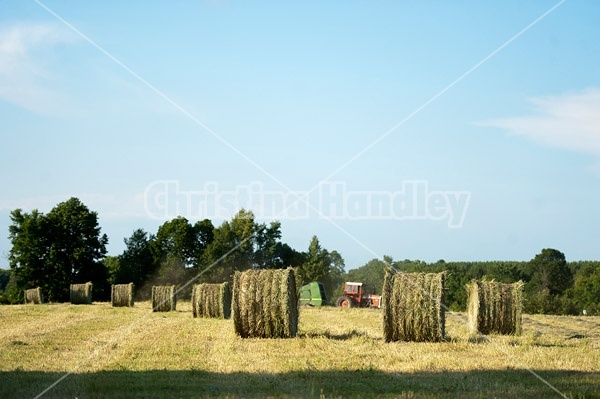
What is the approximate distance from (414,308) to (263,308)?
3402 millimetres

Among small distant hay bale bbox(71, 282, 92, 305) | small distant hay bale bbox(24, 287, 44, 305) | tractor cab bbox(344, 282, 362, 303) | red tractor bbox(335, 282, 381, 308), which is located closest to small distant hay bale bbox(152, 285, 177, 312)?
small distant hay bale bbox(71, 282, 92, 305)

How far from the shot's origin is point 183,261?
65.9m

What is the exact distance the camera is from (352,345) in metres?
14.4

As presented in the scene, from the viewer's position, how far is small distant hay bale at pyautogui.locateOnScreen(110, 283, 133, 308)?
35.0 metres

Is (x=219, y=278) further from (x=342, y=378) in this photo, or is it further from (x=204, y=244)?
(x=342, y=378)

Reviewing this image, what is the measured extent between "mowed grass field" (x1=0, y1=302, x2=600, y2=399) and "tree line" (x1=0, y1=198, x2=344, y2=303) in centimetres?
3305

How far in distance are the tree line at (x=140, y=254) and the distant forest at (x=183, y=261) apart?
0.07m

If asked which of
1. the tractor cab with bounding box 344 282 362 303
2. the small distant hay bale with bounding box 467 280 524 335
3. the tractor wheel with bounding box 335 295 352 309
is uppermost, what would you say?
the small distant hay bale with bounding box 467 280 524 335

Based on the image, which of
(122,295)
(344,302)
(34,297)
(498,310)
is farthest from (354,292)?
(498,310)

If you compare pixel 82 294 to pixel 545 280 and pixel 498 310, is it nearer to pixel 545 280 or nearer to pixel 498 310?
pixel 498 310

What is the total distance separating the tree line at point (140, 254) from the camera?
175 ft

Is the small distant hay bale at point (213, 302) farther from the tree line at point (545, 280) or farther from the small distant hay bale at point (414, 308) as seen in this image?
the tree line at point (545, 280)

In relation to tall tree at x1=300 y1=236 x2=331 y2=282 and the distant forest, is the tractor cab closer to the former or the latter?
the distant forest

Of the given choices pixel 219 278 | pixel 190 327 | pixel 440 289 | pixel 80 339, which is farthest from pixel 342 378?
pixel 219 278
